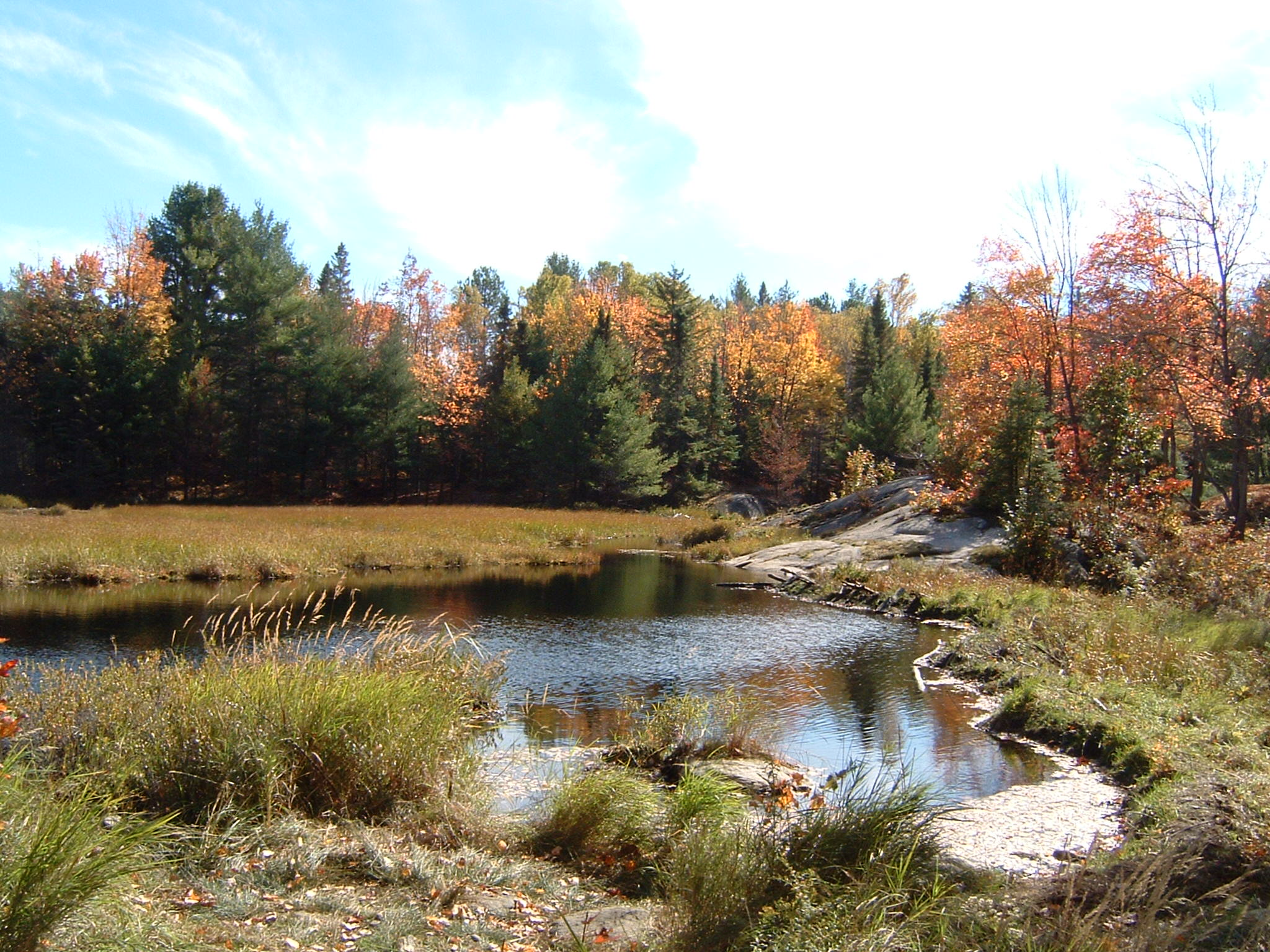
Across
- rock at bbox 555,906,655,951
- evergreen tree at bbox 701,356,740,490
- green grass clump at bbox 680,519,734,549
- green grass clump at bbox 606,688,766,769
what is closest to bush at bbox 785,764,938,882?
rock at bbox 555,906,655,951

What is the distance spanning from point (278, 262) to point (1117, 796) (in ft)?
190

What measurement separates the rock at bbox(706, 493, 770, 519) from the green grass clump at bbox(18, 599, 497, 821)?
41458 mm

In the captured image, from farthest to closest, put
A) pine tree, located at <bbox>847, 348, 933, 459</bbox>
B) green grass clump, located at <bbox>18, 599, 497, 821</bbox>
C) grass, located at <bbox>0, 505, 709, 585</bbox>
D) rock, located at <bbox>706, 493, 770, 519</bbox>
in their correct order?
rock, located at <bbox>706, 493, 770, 519</bbox>, pine tree, located at <bbox>847, 348, 933, 459</bbox>, grass, located at <bbox>0, 505, 709, 585</bbox>, green grass clump, located at <bbox>18, 599, 497, 821</bbox>

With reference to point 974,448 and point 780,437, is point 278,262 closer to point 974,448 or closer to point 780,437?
point 780,437

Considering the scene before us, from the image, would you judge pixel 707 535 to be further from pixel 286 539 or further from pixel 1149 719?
pixel 1149 719

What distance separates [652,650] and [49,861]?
1284 centimetres

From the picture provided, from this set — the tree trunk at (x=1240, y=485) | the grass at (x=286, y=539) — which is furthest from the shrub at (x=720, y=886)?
the grass at (x=286, y=539)

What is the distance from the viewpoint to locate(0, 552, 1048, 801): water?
34.0 feet

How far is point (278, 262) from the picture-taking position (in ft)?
186

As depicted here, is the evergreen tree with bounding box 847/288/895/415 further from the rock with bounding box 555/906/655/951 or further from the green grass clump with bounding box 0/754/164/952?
the green grass clump with bounding box 0/754/164/952

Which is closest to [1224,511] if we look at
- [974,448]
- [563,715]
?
[974,448]

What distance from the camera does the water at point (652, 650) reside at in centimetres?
1037

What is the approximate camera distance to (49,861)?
383cm

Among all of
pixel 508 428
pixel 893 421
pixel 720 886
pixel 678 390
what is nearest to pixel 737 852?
pixel 720 886
